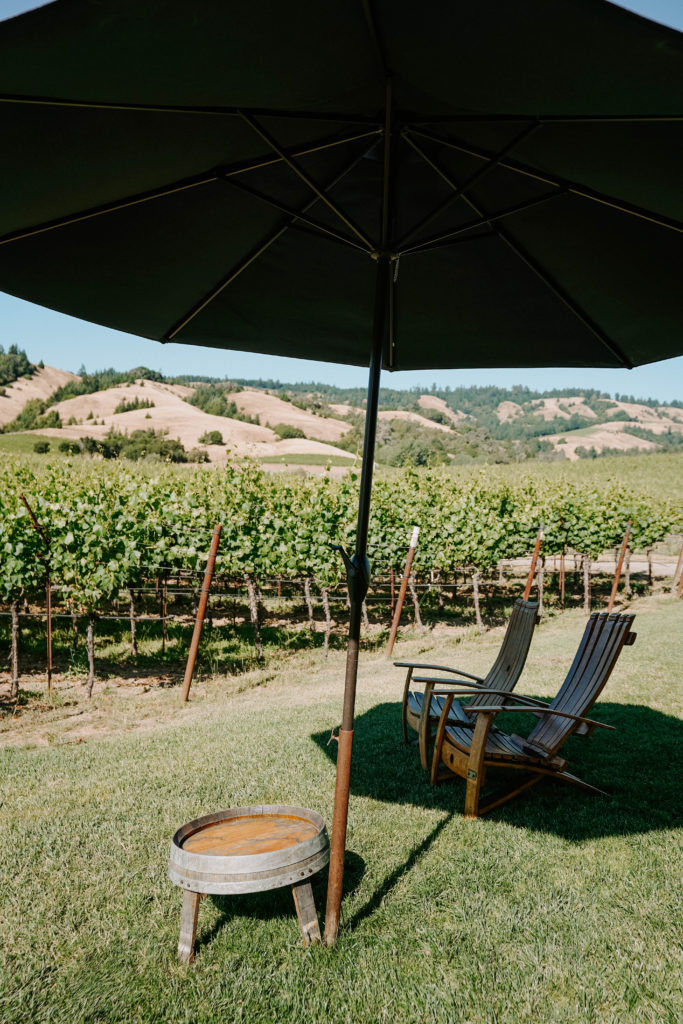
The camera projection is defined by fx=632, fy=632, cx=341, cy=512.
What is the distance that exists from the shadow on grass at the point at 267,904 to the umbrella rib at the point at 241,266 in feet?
7.99

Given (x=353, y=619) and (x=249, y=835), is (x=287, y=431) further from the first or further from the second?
(x=353, y=619)

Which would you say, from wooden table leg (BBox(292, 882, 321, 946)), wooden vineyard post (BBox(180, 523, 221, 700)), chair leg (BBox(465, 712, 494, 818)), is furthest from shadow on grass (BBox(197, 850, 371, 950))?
wooden vineyard post (BBox(180, 523, 221, 700))

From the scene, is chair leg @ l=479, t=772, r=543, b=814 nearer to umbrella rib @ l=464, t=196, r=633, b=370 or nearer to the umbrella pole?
the umbrella pole

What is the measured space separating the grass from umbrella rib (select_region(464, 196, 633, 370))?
2.26 meters

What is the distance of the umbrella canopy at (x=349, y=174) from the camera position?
4.27 ft

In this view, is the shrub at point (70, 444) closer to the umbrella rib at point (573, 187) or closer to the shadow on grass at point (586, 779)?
the shadow on grass at point (586, 779)

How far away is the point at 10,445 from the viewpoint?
154 ft

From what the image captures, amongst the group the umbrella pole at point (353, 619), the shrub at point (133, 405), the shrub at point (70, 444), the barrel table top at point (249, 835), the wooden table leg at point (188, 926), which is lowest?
the wooden table leg at point (188, 926)

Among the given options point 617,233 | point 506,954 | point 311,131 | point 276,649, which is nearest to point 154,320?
point 311,131

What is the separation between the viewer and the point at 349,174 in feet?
7.48

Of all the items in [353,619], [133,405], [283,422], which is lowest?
[353,619]

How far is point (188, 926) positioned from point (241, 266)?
2446 millimetres

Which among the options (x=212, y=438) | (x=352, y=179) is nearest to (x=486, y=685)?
(x=352, y=179)

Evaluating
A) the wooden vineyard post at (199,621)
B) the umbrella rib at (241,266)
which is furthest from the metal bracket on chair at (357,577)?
the wooden vineyard post at (199,621)
